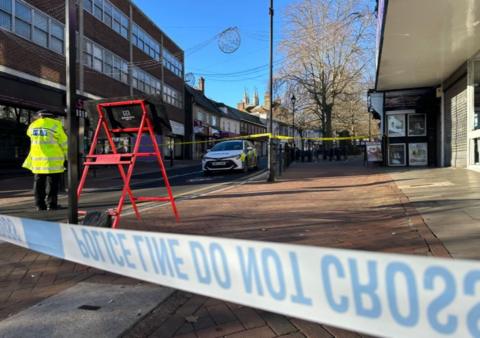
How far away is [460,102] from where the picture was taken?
14344mm

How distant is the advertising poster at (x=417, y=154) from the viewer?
18.5m

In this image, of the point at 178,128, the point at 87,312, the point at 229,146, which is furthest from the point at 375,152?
the point at 178,128

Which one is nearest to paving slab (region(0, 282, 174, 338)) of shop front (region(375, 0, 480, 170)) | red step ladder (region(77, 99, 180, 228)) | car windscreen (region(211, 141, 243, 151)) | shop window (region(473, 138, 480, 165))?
red step ladder (region(77, 99, 180, 228))

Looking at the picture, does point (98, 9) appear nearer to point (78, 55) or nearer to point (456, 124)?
point (78, 55)

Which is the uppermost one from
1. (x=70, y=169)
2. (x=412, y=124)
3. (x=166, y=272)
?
(x=412, y=124)

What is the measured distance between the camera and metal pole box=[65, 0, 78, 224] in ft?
15.5

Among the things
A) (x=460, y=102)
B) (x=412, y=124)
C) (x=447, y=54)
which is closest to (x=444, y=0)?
(x=447, y=54)

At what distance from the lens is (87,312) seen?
10.3ft

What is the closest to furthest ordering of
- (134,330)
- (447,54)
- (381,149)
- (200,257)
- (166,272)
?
(200,257) → (166,272) → (134,330) → (447,54) → (381,149)

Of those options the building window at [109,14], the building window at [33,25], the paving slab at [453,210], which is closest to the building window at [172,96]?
the building window at [109,14]

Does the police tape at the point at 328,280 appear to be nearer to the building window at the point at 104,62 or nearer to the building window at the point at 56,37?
the building window at the point at 56,37

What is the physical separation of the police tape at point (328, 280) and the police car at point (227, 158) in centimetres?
1413

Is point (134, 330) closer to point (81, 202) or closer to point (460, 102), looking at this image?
point (81, 202)

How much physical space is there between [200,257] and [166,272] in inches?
12.1
